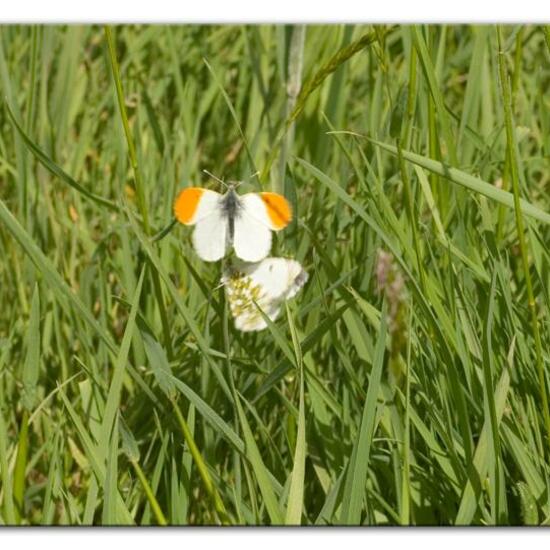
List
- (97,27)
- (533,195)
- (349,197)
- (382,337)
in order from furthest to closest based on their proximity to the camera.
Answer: (97,27), (533,195), (349,197), (382,337)

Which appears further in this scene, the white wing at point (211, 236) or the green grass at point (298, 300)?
the white wing at point (211, 236)

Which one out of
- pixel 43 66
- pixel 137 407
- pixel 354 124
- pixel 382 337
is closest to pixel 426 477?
pixel 382 337

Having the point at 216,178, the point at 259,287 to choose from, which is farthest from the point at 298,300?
the point at 216,178

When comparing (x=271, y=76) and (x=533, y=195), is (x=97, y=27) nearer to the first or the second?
(x=271, y=76)

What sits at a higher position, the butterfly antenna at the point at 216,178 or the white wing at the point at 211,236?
the butterfly antenna at the point at 216,178
